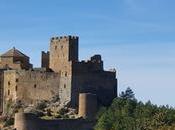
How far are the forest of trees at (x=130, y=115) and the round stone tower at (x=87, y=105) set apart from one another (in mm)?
1480

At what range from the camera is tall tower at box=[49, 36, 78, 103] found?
12156 cm

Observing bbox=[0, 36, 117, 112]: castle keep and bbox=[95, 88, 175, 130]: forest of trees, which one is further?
bbox=[0, 36, 117, 112]: castle keep

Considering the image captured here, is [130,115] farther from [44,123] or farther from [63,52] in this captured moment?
[63,52]

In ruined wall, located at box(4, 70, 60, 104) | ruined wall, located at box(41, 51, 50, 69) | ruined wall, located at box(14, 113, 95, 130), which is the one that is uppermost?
ruined wall, located at box(41, 51, 50, 69)

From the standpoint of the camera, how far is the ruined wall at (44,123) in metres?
118

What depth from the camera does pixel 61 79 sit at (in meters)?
123

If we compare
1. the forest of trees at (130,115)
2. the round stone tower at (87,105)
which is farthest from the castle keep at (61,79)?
the forest of trees at (130,115)

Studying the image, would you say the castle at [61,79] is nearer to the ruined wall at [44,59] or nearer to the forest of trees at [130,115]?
the ruined wall at [44,59]

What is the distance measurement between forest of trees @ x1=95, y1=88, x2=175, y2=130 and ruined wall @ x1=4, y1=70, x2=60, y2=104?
731 centimetres

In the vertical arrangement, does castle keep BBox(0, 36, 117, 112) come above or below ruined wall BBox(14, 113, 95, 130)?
above

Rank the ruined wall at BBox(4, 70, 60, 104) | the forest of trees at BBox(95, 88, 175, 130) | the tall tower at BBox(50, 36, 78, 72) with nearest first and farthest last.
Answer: the forest of trees at BBox(95, 88, 175, 130) < the tall tower at BBox(50, 36, 78, 72) < the ruined wall at BBox(4, 70, 60, 104)

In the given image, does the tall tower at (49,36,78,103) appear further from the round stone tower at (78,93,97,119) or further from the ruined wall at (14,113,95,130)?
the ruined wall at (14,113,95,130)

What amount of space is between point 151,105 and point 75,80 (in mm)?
8935

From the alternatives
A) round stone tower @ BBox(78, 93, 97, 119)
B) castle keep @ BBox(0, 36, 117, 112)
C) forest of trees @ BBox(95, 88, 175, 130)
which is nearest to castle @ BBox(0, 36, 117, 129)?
castle keep @ BBox(0, 36, 117, 112)
